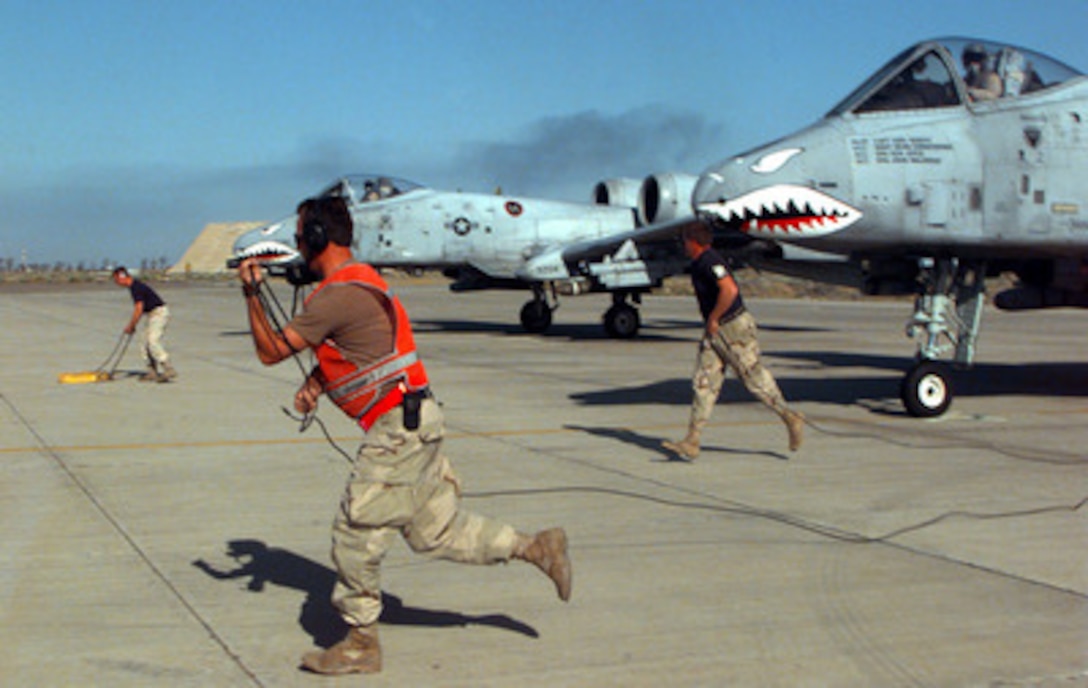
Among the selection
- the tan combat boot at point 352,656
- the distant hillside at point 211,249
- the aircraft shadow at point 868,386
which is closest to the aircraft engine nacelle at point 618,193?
the aircraft shadow at point 868,386

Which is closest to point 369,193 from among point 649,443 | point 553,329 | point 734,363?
point 553,329

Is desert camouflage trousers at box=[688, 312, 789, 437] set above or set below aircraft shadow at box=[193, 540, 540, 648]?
above

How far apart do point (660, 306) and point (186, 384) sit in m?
26.1

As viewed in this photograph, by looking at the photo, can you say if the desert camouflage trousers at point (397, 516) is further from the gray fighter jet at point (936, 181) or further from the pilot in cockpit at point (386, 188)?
the pilot in cockpit at point (386, 188)

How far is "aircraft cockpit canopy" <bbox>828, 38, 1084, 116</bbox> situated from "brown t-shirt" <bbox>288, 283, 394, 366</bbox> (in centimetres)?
717

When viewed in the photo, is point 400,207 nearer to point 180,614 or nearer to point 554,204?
point 554,204

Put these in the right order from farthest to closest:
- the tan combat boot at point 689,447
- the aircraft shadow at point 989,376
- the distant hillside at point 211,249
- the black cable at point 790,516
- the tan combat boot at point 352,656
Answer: the distant hillside at point 211,249 < the aircraft shadow at point 989,376 < the tan combat boot at point 689,447 < the black cable at point 790,516 < the tan combat boot at point 352,656

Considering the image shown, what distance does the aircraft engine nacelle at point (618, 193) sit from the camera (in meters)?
26.4

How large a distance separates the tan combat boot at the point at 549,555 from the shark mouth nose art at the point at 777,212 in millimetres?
5631

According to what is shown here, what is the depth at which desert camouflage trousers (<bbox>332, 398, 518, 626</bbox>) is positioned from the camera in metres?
4.68

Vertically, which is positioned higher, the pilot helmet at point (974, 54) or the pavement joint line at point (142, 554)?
the pilot helmet at point (974, 54)

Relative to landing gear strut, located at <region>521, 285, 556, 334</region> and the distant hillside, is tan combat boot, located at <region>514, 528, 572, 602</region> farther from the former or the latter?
the distant hillside

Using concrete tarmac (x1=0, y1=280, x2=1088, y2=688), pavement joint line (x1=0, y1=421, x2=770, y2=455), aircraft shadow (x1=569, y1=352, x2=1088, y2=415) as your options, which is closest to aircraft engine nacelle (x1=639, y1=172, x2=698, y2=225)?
aircraft shadow (x1=569, y1=352, x2=1088, y2=415)

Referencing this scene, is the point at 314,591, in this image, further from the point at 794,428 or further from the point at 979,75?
the point at 979,75
